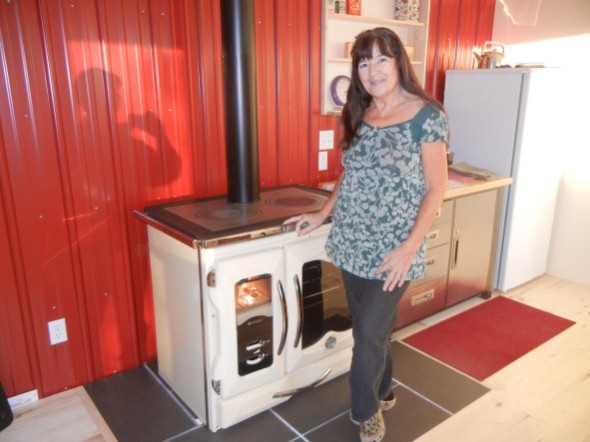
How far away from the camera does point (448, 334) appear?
8.31 ft

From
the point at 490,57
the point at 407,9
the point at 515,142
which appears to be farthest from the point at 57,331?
the point at 490,57

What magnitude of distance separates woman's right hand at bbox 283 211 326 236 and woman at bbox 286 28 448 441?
138mm

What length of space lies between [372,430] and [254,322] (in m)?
0.56

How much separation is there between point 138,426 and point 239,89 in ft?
4.40

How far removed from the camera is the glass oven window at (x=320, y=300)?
192cm

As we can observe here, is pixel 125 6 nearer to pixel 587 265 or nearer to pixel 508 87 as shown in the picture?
pixel 508 87

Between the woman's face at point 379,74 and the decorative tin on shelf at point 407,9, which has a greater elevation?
the decorative tin on shelf at point 407,9

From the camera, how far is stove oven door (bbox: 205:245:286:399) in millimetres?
1646

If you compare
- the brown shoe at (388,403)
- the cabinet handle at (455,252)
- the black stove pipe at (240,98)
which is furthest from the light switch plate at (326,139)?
the brown shoe at (388,403)

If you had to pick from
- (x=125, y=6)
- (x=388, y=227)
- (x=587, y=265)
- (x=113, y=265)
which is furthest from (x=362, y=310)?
(x=587, y=265)

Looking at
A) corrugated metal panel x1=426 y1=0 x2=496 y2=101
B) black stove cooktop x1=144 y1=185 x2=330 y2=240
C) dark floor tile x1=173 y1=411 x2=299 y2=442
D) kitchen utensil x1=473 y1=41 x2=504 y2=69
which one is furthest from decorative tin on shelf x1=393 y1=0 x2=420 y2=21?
dark floor tile x1=173 y1=411 x2=299 y2=442

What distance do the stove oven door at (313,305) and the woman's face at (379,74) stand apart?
0.62 metres

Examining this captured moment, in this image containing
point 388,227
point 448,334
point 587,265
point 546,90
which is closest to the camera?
point 388,227

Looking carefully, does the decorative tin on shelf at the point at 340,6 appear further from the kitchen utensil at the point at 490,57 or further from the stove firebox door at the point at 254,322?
the stove firebox door at the point at 254,322
